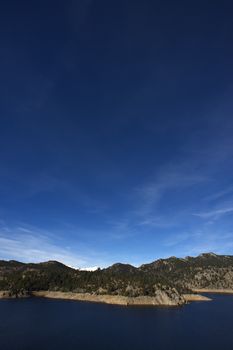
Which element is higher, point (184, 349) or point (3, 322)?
point (3, 322)

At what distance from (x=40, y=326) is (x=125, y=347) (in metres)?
45.7

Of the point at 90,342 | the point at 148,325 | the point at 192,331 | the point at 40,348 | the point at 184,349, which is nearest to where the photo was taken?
the point at 40,348

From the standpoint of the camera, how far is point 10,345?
87312 millimetres

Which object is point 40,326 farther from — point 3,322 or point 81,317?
point 81,317

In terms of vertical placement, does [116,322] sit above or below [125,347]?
above

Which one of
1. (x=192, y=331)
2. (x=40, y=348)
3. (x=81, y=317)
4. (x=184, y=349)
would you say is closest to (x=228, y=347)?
(x=184, y=349)

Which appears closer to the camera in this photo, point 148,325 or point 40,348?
point 40,348

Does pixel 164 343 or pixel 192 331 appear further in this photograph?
pixel 192 331

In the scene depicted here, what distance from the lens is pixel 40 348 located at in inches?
3376

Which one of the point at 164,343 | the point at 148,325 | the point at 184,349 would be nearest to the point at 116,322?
the point at 148,325

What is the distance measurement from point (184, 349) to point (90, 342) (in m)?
28.8

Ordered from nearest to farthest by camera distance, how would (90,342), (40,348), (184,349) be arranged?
(40,348) < (184,349) < (90,342)

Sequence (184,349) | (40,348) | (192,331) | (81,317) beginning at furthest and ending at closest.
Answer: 1. (81,317)
2. (192,331)
3. (184,349)
4. (40,348)

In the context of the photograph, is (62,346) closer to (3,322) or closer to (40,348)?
(40,348)
